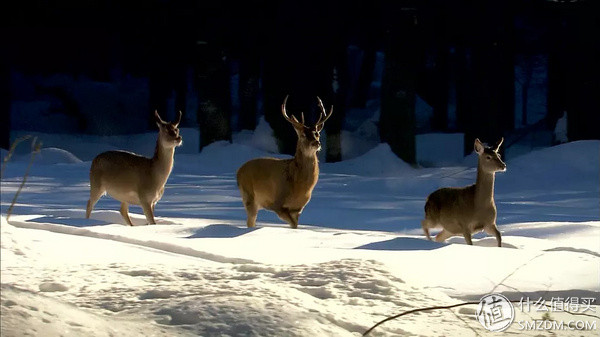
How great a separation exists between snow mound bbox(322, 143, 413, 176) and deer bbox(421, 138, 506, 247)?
9573 millimetres

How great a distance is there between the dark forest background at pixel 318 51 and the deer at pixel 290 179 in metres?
9.20

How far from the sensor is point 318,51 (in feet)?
64.4

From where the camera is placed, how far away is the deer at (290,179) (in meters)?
8.88

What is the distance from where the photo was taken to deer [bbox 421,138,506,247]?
819 cm

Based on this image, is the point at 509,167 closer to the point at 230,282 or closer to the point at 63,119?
the point at 230,282

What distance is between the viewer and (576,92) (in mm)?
17766

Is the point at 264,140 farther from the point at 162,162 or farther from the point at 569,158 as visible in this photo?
the point at 162,162

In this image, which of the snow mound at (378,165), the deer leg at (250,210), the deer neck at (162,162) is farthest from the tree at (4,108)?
the deer leg at (250,210)

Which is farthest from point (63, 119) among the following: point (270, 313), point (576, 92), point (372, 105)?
point (270, 313)

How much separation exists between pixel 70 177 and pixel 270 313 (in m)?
12.1

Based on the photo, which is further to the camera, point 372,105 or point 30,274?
point 372,105

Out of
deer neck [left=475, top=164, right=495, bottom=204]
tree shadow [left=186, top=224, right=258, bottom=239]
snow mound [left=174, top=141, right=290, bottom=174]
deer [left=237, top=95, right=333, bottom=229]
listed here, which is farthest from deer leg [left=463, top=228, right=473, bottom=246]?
snow mound [left=174, top=141, right=290, bottom=174]

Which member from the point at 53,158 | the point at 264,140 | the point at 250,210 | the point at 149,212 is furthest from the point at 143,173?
the point at 264,140

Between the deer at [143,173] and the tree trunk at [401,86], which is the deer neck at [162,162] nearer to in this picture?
the deer at [143,173]
